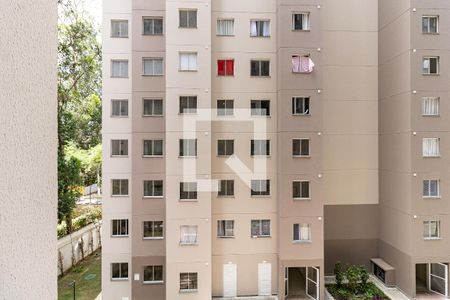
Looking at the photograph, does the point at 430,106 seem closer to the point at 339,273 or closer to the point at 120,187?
the point at 339,273

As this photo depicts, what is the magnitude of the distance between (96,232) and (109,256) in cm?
576

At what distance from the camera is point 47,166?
51.0 inches

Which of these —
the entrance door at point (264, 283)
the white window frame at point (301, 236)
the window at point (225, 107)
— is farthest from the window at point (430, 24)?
the entrance door at point (264, 283)

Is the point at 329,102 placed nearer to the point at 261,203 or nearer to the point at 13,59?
the point at 261,203

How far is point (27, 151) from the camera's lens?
1130 millimetres

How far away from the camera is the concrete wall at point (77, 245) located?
13.3 meters

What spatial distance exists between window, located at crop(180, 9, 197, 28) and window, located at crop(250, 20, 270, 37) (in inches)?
92.5

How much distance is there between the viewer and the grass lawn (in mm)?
11778

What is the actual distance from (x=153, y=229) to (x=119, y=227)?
1.45 m

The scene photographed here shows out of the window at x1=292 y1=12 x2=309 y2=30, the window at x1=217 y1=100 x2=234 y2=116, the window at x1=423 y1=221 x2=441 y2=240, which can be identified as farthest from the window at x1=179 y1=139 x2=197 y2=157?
the window at x1=423 y1=221 x2=441 y2=240

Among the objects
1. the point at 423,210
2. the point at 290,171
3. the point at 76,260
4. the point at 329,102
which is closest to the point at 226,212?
the point at 290,171

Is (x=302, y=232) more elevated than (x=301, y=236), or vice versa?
(x=302, y=232)

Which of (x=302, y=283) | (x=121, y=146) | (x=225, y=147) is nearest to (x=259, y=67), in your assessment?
(x=225, y=147)

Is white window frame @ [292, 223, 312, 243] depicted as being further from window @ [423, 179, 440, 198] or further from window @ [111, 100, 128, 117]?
window @ [111, 100, 128, 117]
